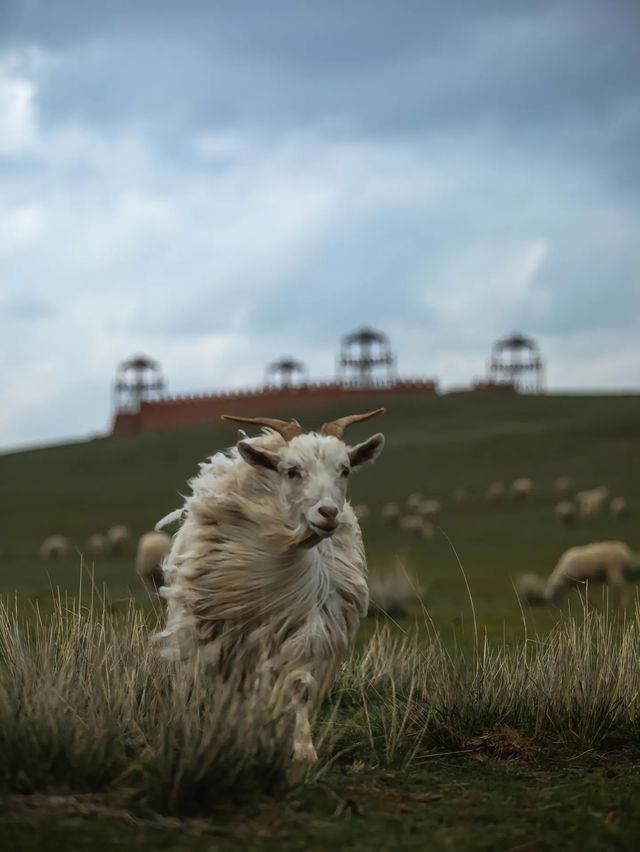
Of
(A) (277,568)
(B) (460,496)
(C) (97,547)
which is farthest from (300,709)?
(B) (460,496)

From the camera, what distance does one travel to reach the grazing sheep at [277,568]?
720cm

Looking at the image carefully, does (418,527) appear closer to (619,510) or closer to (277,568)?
(619,510)

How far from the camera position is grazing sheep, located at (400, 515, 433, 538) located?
3891 centimetres

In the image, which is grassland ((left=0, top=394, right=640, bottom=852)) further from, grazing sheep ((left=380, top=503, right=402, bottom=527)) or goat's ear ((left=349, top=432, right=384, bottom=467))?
goat's ear ((left=349, top=432, right=384, bottom=467))

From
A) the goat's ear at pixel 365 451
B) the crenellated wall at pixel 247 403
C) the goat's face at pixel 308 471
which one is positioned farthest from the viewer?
the crenellated wall at pixel 247 403

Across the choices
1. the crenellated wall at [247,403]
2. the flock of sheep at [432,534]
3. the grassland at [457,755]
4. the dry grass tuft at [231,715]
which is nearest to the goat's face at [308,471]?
the flock of sheep at [432,534]

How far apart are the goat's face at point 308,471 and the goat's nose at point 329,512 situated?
0.03 meters

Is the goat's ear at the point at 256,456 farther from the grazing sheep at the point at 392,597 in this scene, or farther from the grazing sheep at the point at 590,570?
the grazing sheep at the point at 590,570

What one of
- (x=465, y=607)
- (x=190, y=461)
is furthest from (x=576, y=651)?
(x=190, y=461)

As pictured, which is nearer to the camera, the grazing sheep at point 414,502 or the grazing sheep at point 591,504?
the grazing sheep at point 591,504

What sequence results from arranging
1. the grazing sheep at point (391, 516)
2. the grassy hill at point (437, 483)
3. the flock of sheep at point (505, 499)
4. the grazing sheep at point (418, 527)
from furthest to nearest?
the grazing sheep at point (391, 516) < the flock of sheep at point (505, 499) < the grazing sheep at point (418, 527) < the grassy hill at point (437, 483)

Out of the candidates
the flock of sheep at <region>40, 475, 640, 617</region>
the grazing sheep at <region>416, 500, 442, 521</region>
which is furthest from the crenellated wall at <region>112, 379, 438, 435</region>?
the grazing sheep at <region>416, 500, 442, 521</region>

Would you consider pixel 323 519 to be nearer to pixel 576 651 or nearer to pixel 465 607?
pixel 576 651

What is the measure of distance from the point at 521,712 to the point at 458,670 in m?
0.46
